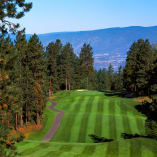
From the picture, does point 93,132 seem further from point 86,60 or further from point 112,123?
point 86,60

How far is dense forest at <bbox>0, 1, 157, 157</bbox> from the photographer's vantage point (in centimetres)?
1338

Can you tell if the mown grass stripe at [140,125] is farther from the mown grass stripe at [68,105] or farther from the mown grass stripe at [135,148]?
the mown grass stripe at [68,105]

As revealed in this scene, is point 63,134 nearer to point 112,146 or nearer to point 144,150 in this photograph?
point 112,146

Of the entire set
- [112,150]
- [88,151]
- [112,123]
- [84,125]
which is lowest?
[84,125]

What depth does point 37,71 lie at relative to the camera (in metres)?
47.9

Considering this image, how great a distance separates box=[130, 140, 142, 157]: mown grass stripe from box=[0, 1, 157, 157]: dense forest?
2.48 m

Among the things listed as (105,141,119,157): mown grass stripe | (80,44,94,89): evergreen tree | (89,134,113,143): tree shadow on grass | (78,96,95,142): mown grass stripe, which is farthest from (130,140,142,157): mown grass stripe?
(80,44,94,89): evergreen tree

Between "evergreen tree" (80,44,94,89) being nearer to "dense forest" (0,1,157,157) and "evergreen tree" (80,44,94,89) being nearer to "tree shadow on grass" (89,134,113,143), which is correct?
"dense forest" (0,1,157,157)

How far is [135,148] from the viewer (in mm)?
23094

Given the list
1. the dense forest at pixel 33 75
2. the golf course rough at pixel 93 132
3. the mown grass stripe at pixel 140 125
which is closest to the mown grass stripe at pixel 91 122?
the golf course rough at pixel 93 132

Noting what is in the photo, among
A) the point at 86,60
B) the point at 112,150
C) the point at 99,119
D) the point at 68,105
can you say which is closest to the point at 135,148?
the point at 112,150

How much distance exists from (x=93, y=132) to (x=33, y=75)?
15751mm

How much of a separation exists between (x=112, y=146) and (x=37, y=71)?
27.1 metres

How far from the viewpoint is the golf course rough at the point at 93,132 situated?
2324cm
